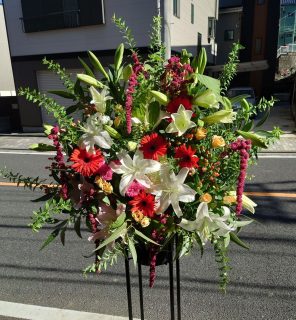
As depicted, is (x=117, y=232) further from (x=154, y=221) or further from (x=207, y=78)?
(x=207, y=78)

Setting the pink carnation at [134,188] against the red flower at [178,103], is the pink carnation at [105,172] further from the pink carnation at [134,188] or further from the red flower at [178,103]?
the red flower at [178,103]

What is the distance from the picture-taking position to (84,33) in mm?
13469

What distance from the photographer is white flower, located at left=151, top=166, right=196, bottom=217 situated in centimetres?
129

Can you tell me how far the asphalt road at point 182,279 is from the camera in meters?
3.24

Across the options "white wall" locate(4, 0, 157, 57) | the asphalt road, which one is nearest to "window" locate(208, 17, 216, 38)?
"white wall" locate(4, 0, 157, 57)

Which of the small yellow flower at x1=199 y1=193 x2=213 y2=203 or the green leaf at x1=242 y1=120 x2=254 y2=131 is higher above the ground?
the green leaf at x1=242 y1=120 x2=254 y2=131

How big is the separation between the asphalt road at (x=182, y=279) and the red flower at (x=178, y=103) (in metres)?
2.48

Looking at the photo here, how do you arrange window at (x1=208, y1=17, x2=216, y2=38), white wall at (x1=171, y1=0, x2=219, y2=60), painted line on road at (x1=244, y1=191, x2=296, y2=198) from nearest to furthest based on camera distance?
painted line on road at (x1=244, y1=191, x2=296, y2=198)
white wall at (x1=171, y1=0, x2=219, y2=60)
window at (x1=208, y1=17, x2=216, y2=38)

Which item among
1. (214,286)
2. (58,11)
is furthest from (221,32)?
(214,286)

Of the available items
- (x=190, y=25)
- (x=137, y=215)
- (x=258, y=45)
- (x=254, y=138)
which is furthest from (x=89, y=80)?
(x=258, y=45)

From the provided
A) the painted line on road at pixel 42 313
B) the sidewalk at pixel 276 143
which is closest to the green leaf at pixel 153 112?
the painted line on road at pixel 42 313

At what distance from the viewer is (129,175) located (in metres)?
1.32

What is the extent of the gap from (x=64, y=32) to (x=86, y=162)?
14041 mm

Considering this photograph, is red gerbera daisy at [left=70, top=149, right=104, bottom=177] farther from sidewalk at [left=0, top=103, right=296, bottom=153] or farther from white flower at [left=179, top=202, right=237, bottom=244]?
sidewalk at [left=0, top=103, right=296, bottom=153]
